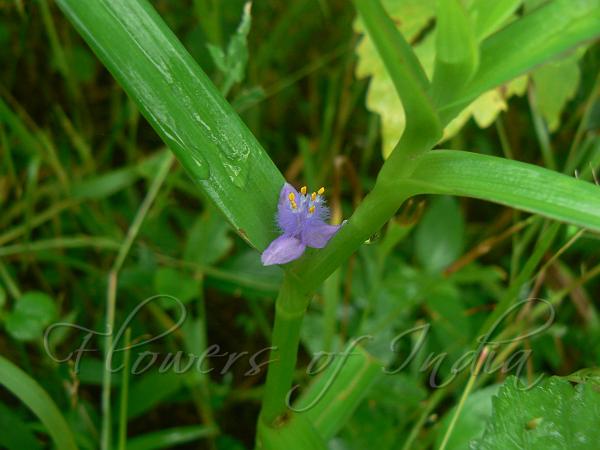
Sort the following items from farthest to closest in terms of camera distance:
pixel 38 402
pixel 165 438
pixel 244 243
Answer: pixel 244 243 < pixel 165 438 < pixel 38 402

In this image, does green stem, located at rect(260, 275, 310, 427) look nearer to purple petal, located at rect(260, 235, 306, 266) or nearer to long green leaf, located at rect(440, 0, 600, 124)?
purple petal, located at rect(260, 235, 306, 266)

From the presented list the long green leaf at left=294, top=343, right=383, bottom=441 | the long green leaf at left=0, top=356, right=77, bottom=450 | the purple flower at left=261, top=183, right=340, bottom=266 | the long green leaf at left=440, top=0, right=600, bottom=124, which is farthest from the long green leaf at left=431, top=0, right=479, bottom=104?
the long green leaf at left=0, top=356, right=77, bottom=450

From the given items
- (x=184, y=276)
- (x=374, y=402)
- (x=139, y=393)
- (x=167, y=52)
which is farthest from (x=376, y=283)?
(x=167, y=52)

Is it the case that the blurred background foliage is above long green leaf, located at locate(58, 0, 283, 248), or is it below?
below

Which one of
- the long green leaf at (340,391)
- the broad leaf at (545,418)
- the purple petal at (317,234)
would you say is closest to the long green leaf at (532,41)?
the purple petal at (317,234)

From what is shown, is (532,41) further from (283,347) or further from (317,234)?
(283,347)

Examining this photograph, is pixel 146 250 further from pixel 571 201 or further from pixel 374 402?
pixel 571 201

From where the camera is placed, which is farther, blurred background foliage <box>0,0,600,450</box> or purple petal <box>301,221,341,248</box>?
blurred background foliage <box>0,0,600,450</box>

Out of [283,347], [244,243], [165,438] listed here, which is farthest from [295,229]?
[244,243]
